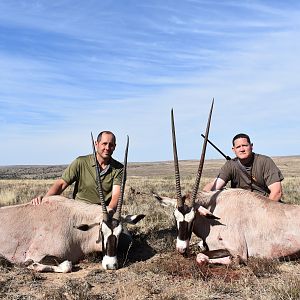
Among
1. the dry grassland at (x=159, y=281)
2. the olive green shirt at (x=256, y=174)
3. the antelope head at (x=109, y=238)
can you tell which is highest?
the olive green shirt at (x=256, y=174)

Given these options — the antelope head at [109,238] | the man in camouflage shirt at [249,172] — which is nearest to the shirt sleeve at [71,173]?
the antelope head at [109,238]

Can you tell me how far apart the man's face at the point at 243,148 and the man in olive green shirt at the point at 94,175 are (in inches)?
78.8

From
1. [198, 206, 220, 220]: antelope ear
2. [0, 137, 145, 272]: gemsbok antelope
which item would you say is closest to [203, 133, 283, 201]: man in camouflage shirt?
[198, 206, 220, 220]: antelope ear

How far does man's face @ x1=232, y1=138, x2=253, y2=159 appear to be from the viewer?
286 inches

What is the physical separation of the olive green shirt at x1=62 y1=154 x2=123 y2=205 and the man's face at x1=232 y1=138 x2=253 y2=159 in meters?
2.00

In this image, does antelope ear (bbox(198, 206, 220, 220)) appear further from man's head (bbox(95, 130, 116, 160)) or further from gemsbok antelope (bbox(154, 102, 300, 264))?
man's head (bbox(95, 130, 116, 160))

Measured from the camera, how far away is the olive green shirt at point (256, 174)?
287 inches

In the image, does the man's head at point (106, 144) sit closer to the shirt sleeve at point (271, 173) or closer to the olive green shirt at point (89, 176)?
the olive green shirt at point (89, 176)

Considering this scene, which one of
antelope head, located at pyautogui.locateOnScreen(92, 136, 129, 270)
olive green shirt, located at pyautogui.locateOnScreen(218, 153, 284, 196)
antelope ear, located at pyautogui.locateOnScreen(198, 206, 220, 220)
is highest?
olive green shirt, located at pyautogui.locateOnScreen(218, 153, 284, 196)

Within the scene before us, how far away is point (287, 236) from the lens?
19.4 ft

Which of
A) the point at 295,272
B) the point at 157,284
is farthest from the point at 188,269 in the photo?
the point at 295,272

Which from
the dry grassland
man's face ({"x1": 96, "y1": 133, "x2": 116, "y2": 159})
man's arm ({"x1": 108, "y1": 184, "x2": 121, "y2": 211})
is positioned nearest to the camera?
the dry grassland

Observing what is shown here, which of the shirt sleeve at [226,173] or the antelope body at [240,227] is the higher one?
the shirt sleeve at [226,173]

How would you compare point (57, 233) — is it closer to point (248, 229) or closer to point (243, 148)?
point (248, 229)
